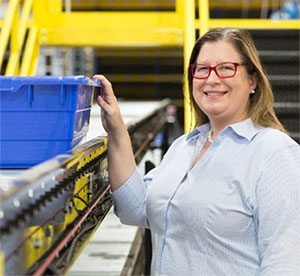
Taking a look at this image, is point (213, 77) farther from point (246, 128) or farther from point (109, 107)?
point (109, 107)

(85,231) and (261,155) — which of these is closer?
(85,231)

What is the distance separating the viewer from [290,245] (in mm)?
1929

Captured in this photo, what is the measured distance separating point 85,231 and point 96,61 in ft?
33.4

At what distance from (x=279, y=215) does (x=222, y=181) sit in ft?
0.65

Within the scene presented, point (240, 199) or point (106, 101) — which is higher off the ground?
point (106, 101)

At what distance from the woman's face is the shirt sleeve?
246mm

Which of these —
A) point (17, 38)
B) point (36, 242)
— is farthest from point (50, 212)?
point (17, 38)

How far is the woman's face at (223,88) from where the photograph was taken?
214 centimetres

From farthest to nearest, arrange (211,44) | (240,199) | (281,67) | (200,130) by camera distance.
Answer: (281,67), (200,130), (211,44), (240,199)

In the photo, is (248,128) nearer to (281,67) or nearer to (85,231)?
(85,231)

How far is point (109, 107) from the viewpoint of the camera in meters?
2.19

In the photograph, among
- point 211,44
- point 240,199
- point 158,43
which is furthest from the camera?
point 158,43

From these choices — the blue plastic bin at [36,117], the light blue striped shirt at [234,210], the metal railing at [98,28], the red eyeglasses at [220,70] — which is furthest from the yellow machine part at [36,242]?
the metal railing at [98,28]

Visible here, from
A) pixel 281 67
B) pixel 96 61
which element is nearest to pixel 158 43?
pixel 281 67
